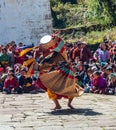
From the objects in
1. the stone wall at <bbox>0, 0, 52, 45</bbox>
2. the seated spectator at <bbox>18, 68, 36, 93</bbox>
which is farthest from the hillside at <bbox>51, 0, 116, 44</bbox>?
the seated spectator at <bbox>18, 68, 36, 93</bbox>

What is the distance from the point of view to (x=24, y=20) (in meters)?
23.8

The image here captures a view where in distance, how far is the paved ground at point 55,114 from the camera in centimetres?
956

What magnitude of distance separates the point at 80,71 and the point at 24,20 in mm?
8365

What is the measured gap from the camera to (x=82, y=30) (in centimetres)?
2848

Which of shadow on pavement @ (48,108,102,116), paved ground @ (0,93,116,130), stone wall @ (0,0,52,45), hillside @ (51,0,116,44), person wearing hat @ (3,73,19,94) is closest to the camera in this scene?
paved ground @ (0,93,116,130)

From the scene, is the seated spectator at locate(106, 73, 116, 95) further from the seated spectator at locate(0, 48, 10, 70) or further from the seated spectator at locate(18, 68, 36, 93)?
the seated spectator at locate(0, 48, 10, 70)

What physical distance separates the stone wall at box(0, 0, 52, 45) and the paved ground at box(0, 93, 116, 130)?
9920 millimetres

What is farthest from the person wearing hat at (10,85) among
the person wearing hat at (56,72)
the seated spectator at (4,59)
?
the person wearing hat at (56,72)

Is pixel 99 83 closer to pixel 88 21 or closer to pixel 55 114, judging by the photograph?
pixel 55 114

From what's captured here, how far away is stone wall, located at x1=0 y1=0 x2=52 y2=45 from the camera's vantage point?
77.4ft

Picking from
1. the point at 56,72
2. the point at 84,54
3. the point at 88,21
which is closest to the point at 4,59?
the point at 84,54

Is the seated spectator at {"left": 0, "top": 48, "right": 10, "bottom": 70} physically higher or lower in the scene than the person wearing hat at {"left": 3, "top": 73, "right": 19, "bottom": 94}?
higher

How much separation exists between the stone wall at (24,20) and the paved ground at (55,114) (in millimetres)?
9920

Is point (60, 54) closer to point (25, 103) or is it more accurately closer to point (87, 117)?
point (87, 117)
